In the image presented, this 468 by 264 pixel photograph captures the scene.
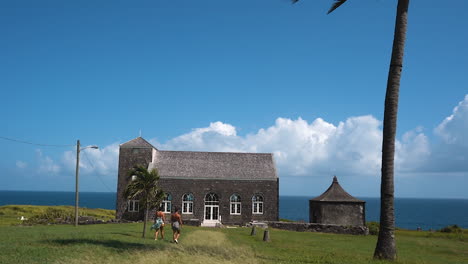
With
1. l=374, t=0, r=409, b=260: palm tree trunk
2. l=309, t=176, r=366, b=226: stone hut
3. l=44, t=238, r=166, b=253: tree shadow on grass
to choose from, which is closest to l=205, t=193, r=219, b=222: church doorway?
l=309, t=176, r=366, b=226: stone hut

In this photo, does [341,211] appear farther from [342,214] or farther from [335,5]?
[335,5]

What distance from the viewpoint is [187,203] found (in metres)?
42.2

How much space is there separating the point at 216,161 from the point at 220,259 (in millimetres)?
31013

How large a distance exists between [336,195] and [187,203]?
1459cm

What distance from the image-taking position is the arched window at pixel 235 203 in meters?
42.5

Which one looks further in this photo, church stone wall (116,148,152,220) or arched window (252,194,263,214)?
church stone wall (116,148,152,220)

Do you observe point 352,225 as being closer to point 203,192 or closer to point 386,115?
point 203,192

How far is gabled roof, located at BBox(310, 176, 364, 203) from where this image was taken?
39031mm

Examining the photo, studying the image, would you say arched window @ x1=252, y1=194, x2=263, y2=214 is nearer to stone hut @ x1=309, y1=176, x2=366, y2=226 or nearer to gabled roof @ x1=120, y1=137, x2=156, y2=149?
stone hut @ x1=309, y1=176, x2=366, y2=226

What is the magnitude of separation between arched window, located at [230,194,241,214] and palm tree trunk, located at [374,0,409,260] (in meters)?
27.6

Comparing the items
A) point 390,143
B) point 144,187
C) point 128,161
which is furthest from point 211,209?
point 390,143

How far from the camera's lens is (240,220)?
139 ft

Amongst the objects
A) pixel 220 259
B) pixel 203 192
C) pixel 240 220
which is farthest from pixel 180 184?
pixel 220 259

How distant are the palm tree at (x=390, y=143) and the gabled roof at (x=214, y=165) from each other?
27.2 meters
